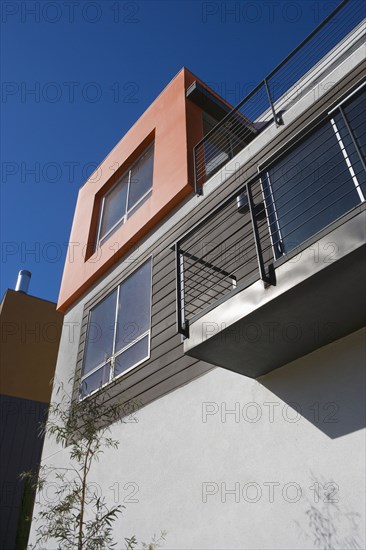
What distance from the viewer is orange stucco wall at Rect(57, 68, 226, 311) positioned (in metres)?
7.68

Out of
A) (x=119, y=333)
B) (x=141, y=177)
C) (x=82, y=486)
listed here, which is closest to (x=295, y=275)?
(x=82, y=486)

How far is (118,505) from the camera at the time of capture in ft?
17.5

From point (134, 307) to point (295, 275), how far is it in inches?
163

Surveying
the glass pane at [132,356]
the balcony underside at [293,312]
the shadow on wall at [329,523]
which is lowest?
the shadow on wall at [329,523]

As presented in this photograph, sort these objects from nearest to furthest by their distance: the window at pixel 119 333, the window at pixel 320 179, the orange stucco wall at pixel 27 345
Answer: the window at pixel 320 179, the window at pixel 119 333, the orange stucco wall at pixel 27 345

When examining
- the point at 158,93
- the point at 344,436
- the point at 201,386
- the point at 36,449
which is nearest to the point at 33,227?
the point at 158,93

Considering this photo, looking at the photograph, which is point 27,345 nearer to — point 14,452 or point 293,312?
point 14,452

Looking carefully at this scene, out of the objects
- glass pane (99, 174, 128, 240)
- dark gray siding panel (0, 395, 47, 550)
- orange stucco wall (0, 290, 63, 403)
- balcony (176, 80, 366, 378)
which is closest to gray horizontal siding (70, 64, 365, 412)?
balcony (176, 80, 366, 378)

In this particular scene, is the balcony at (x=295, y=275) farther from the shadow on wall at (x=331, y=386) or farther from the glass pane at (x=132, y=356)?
the glass pane at (x=132, y=356)

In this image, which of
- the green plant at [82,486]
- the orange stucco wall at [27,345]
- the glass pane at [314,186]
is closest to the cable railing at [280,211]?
the glass pane at [314,186]

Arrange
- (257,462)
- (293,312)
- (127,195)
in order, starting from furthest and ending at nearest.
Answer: (127,195) < (257,462) < (293,312)

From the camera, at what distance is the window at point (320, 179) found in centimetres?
454

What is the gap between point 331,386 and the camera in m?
3.79

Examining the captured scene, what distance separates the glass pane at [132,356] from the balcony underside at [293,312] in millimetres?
2246
